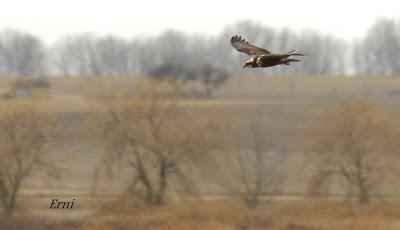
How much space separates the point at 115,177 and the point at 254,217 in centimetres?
825

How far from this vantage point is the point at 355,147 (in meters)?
49.1

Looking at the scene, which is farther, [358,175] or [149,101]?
[149,101]

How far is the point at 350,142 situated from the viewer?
4928 cm

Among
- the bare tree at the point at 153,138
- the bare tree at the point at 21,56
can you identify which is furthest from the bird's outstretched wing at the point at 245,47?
the bare tree at the point at 21,56

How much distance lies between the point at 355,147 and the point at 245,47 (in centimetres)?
→ 3490

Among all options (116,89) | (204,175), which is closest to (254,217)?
(204,175)

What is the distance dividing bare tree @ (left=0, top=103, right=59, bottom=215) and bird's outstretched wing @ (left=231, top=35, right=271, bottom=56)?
28741 millimetres

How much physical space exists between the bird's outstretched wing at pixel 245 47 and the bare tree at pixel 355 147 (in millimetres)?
31484

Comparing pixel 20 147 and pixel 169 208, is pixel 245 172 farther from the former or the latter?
pixel 20 147

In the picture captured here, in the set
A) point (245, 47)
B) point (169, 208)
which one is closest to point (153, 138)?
point (169, 208)

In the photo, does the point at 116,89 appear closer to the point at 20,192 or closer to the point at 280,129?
the point at 20,192

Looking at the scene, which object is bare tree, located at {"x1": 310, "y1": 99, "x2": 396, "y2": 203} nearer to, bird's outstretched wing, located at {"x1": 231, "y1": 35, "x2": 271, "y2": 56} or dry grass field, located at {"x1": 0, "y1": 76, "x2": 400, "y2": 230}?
dry grass field, located at {"x1": 0, "y1": 76, "x2": 400, "y2": 230}

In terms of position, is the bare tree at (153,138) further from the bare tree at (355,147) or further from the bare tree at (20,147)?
the bare tree at (355,147)

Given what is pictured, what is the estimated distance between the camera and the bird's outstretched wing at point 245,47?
13801 millimetres
